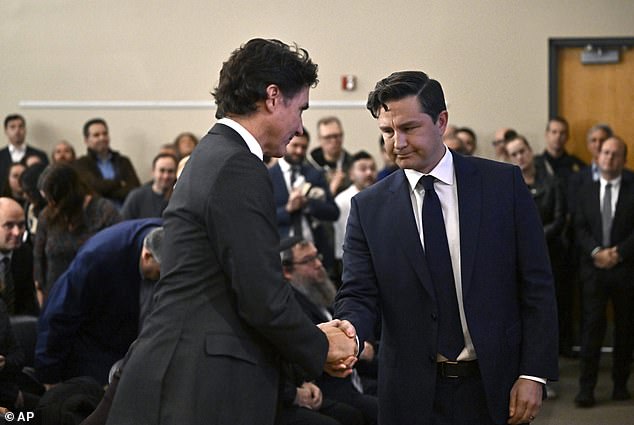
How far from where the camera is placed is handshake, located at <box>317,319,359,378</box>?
8.30ft

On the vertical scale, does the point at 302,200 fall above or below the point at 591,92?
below

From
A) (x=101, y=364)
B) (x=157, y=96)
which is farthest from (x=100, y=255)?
(x=157, y=96)

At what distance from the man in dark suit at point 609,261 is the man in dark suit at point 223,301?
4414mm

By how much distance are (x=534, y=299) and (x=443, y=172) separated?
410 millimetres

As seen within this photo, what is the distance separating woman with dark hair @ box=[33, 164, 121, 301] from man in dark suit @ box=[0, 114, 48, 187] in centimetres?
361

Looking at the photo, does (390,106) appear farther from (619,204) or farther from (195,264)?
(619,204)

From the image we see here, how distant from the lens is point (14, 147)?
30.0ft

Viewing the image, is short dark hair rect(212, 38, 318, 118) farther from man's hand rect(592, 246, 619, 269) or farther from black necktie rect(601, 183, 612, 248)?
black necktie rect(601, 183, 612, 248)

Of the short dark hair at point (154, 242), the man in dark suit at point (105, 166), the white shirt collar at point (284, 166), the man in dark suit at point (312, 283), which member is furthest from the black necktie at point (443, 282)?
the man in dark suit at point (105, 166)

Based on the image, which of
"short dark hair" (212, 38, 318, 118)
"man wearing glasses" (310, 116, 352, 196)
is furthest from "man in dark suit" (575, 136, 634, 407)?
"short dark hair" (212, 38, 318, 118)

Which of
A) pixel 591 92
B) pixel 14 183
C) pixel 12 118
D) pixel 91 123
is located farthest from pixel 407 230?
pixel 12 118

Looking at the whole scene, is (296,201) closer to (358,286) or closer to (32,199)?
(32,199)

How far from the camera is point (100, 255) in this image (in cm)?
416

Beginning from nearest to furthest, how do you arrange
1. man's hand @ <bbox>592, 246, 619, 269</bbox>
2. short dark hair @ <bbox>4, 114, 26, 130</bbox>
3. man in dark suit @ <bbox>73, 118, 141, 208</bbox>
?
man's hand @ <bbox>592, 246, 619, 269</bbox>, man in dark suit @ <bbox>73, 118, 141, 208</bbox>, short dark hair @ <bbox>4, 114, 26, 130</bbox>
